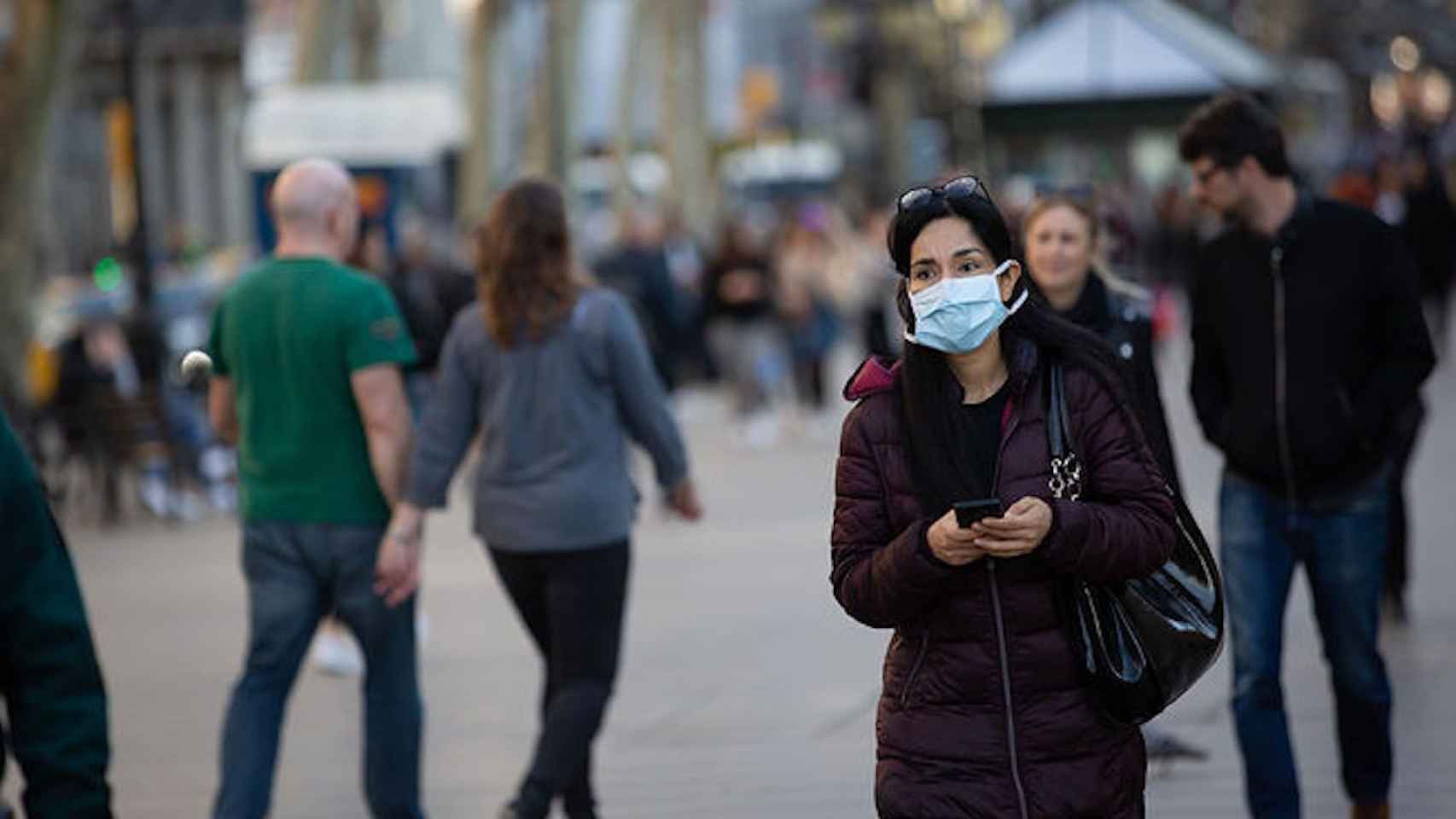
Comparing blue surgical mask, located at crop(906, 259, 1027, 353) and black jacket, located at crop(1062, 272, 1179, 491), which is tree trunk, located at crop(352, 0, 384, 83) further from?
blue surgical mask, located at crop(906, 259, 1027, 353)

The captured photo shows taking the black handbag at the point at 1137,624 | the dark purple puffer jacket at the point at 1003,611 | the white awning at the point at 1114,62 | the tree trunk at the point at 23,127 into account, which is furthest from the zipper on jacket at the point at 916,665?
the white awning at the point at 1114,62

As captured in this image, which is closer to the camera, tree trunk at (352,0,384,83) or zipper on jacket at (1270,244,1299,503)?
zipper on jacket at (1270,244,1299,503)

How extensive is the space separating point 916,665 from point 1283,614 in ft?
8.51

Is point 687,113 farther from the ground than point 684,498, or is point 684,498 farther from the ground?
point 684,498

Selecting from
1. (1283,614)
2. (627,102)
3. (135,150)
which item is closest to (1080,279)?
(1283,614)

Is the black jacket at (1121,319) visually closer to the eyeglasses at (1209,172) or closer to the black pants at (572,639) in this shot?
the eyeglasses at (1209,172)

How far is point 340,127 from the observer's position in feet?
97.2

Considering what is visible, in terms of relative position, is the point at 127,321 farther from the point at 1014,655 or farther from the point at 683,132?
the point at 683,132

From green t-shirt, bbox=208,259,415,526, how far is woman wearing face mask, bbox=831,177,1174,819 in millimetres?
2891

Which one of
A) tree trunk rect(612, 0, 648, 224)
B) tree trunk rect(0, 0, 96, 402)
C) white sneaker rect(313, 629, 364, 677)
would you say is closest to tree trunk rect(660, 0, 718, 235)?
tree trunk rect(612, 0, 648, 224)

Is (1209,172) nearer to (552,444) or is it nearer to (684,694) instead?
(552,444)

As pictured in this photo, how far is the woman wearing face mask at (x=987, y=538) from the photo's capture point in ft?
16.9

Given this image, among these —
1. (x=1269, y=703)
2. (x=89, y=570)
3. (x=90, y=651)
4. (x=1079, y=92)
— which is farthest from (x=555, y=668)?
(x=1079, y=92)

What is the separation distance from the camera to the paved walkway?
9.30 m
